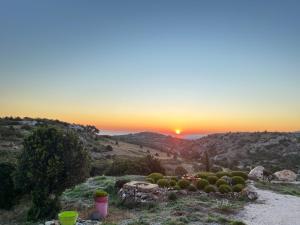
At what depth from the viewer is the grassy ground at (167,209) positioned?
17.5 m

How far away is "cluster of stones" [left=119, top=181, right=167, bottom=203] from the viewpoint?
21431 mm

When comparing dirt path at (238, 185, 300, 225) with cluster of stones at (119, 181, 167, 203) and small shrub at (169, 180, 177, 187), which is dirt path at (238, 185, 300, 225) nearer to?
cluster of stones at (119, 181, 167, 203)

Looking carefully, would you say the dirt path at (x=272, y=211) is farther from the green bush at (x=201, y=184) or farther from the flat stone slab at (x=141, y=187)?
the flat stone slab at (x=141, y=187)

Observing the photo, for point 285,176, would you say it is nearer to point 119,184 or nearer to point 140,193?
point 119,184

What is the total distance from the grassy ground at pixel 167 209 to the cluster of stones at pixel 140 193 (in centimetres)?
57

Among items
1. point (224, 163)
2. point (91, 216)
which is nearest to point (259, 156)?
point (224, 163)

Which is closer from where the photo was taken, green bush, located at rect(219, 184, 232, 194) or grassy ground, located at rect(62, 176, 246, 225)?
grassy ground, located at rect(62, 176, 246, 225)

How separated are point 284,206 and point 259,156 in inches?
2108

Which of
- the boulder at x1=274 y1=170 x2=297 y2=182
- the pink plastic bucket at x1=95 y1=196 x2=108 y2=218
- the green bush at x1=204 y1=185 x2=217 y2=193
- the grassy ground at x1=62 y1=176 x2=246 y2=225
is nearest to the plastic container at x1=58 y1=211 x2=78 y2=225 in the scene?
the grassy ground at x1=62 y1=176 x2=246 y2=225

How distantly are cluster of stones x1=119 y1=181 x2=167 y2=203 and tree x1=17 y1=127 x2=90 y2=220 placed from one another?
437 centimetres

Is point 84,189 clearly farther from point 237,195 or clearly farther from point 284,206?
point 284,206

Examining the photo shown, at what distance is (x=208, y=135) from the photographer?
383 ft

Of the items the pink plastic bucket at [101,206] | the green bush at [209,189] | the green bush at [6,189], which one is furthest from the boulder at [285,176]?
the green bush at [6,189]

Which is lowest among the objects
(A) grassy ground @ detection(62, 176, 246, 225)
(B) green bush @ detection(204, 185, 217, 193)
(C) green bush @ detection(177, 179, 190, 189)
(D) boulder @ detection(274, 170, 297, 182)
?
(D) boulder @ detection(274, 170, 297, 182)
